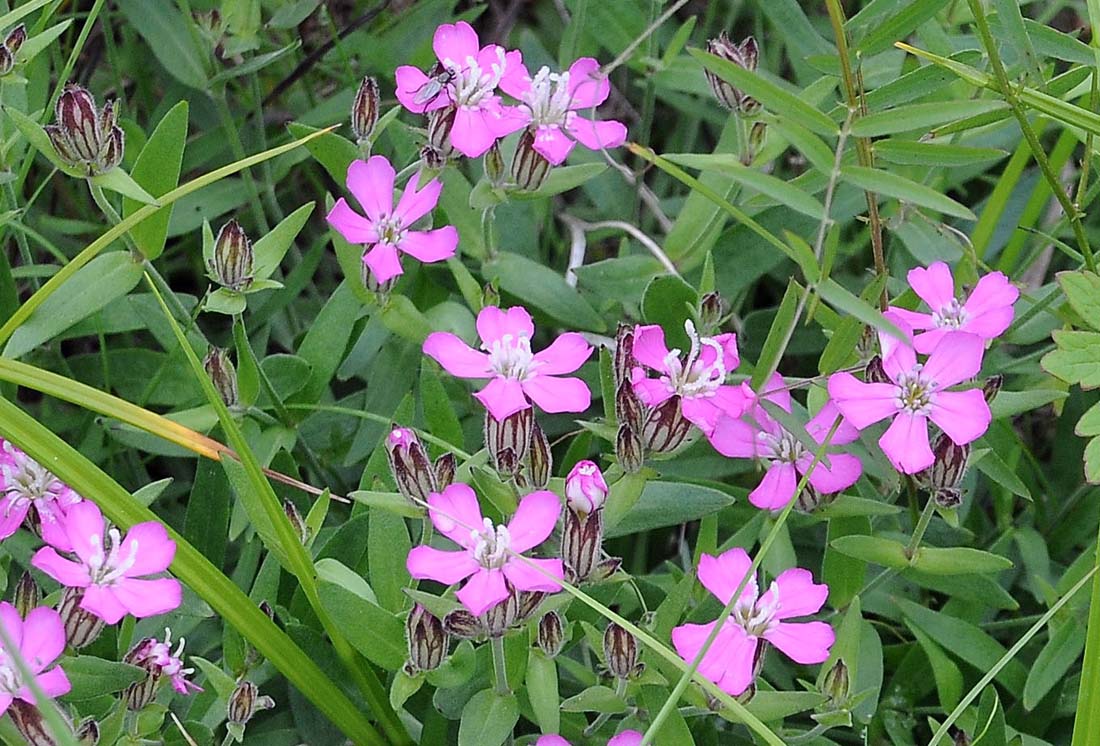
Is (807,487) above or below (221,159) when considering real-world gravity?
below

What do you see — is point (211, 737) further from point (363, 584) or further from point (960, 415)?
point (960, 415)

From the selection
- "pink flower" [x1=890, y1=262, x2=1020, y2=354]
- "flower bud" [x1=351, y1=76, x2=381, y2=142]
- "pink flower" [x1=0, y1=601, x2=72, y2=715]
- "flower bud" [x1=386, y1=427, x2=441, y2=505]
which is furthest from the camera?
"flower bud" [x1=351, y1=76, x2=381, y2=142]

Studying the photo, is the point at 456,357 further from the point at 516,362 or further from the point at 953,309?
the point at 953,309

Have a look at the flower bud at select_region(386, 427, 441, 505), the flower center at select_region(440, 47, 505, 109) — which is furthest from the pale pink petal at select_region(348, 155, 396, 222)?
the flower bud at select_region(386, 427, 441, 505)

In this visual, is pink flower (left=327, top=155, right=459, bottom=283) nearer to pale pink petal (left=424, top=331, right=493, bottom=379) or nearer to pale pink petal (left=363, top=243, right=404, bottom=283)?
pale pink petal (left=363, top=243, right=404, bottom=283)

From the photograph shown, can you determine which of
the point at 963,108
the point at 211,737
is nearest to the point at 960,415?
the point at 963,108

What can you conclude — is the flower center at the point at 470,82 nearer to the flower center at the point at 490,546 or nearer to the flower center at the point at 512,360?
the flower center at the point at 512,360
